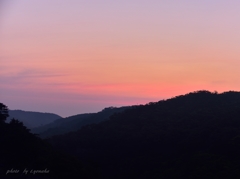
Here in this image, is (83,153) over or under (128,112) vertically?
under

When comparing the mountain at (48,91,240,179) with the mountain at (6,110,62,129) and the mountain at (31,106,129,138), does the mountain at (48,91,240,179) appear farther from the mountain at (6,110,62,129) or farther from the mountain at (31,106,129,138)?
the mountain at (6,110,62,129)

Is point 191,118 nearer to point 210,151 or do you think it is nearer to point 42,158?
point 210,151

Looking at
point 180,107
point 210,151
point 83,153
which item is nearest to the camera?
point 210,151

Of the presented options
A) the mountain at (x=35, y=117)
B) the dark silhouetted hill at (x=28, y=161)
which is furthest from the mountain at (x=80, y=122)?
the mountain at (x=35, y=117)

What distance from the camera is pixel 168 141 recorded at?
3650cm

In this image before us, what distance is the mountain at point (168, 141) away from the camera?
29359 mm

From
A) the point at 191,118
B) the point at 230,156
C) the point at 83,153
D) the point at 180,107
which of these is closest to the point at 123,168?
the point at 83,153

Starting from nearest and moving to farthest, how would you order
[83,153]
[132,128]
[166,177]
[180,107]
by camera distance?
[166,177], [83,153], [132,128], [180,107]

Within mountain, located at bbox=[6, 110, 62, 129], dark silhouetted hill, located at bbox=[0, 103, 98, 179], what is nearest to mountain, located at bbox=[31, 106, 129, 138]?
dark silhouetted hill, located at bbox=[0, 103, 98, 179]

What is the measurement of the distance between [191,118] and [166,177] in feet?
47.6

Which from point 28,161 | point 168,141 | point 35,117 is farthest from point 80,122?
point 35,117

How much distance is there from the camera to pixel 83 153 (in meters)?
36.9

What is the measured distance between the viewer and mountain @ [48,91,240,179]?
29359 mm

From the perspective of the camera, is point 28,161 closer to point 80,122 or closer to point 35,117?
point 80,122
